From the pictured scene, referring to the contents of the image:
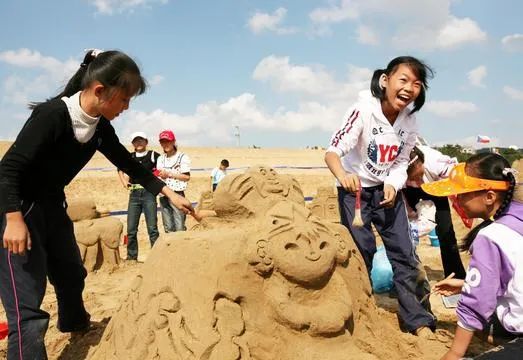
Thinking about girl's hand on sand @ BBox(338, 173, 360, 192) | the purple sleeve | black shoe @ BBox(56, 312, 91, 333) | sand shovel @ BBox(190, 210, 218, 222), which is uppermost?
girl's hand on sand @ BBox(338, 173, 360, 192)

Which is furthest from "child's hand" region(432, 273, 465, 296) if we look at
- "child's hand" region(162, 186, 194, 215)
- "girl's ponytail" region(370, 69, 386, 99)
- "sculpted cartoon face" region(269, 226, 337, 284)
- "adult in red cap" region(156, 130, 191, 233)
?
"adult in red cap" region(156, 130, 191, 233)

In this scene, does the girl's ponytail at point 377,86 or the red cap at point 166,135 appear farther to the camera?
the red cap at point 166,135

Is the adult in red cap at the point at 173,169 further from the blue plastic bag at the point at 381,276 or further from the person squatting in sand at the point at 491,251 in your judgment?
the person squatting in sand at the point at 491,251

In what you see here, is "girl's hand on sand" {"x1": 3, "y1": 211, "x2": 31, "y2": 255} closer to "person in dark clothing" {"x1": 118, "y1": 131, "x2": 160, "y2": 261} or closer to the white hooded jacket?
the white hooded jacket

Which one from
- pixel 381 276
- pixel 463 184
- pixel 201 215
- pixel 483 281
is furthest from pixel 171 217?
pixel 483 281

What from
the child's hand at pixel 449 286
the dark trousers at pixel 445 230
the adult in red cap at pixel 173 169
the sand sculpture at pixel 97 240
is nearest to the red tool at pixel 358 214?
the child's hand at pixel 449 286

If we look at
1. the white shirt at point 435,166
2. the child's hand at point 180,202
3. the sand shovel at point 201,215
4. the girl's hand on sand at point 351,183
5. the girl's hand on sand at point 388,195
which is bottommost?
the sand shovel at point 201,215

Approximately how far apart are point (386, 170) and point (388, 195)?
19cm

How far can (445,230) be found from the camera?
4105 mm

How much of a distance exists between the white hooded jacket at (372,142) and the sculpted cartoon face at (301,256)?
2.84 ft

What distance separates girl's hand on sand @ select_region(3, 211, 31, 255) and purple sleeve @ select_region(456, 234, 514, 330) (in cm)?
191

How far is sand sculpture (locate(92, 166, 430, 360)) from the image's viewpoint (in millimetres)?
1947

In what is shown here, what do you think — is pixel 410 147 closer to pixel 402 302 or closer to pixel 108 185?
pixel 402 302

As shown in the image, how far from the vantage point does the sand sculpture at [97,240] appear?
→ 5.48 meters
